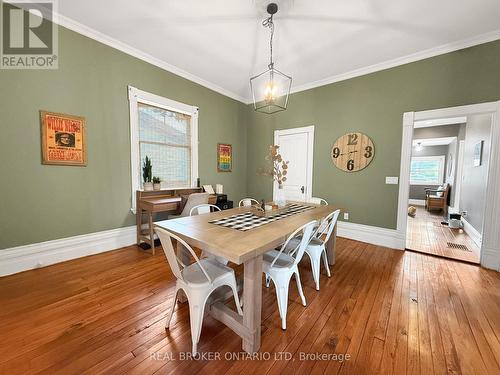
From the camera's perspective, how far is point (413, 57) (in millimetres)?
3004

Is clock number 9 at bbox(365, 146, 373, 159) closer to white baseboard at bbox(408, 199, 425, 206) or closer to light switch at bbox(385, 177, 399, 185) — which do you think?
light switch at bbox(385, 177, 399, 185)

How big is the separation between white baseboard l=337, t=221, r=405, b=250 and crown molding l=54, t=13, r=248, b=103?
3900 mm

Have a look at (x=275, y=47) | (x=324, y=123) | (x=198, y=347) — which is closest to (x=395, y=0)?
(x=275, y=47)

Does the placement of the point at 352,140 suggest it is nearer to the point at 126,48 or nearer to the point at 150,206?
the point at 150,206

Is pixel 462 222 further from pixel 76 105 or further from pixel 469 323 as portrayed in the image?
pixel 76 105

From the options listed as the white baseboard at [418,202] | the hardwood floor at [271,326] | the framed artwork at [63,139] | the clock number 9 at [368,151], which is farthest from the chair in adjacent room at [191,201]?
the white baseboard at [418,202]

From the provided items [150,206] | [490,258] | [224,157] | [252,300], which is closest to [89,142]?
[150,206]

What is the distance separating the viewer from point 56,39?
2.45m

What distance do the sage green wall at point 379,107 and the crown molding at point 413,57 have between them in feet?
0.20

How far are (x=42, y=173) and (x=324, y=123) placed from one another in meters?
4.44

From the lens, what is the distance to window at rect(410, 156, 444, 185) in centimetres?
787

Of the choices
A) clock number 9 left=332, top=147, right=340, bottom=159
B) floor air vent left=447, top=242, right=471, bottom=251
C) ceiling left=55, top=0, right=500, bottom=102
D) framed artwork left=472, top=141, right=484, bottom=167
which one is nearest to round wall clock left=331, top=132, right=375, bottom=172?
clock number 9 left=332, top=147, right=340, bottom=159

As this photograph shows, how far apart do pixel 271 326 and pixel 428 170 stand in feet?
32.7

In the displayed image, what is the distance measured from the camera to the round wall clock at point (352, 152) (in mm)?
3463
